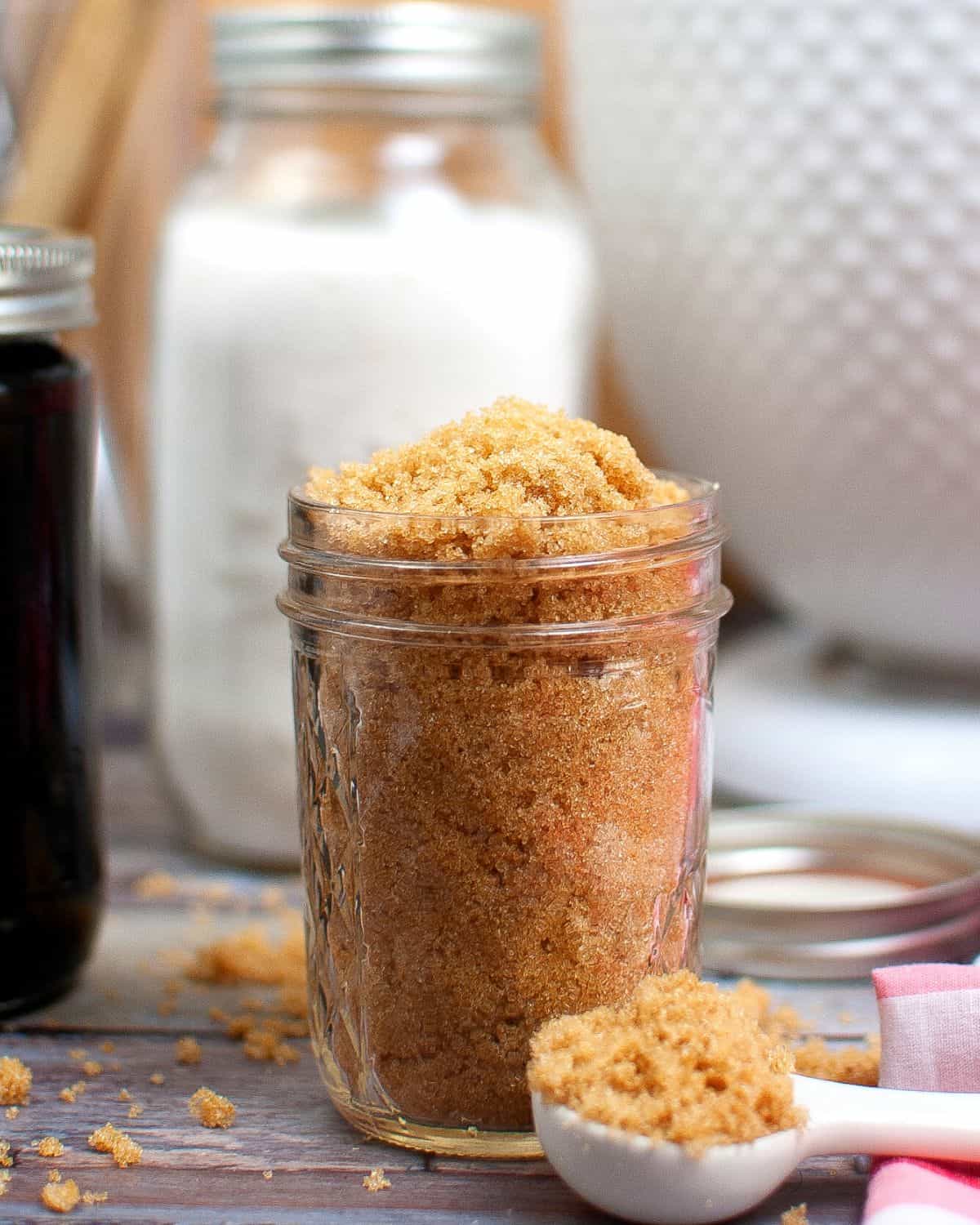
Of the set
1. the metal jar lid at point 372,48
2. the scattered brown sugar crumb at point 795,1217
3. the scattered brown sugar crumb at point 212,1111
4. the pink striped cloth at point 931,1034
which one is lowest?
the scattered brown sugar crumb at point 212,1111

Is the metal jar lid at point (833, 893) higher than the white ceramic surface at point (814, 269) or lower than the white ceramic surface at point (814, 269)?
lower

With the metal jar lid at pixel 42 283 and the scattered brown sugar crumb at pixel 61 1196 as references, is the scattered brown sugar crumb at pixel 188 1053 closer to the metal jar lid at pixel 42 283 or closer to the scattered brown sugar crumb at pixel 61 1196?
the scattered brown sugar crumb at pixel 61 1196

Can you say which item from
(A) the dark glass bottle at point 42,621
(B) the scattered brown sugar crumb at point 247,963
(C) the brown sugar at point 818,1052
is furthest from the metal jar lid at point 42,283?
(C) the brown sugar at point 818,1052

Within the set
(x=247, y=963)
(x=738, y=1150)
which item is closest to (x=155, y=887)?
(x=247, y=963)

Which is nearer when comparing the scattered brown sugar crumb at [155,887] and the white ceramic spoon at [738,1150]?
the white ceramic spoon at [738,1150]

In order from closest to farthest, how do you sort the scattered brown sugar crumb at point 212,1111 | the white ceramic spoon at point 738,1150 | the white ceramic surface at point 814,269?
the white ceramic spoon at point 738,1150, the scattered brown sugar crumb at point 212,1111, the white ceramic surface at point 814,269

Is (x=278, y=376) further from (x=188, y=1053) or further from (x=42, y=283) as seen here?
(x=188, y=1053)

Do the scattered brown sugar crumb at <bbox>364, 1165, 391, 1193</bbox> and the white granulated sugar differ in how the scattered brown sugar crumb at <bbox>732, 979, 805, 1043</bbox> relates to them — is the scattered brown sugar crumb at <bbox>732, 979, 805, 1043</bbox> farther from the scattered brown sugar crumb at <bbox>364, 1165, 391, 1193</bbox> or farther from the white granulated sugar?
the white granulated sugar

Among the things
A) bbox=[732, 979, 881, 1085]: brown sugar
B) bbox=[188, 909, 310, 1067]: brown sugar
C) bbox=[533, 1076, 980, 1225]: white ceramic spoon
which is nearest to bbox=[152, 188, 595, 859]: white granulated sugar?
bbox=[188, 909, 310, 1067]: brown sugar
